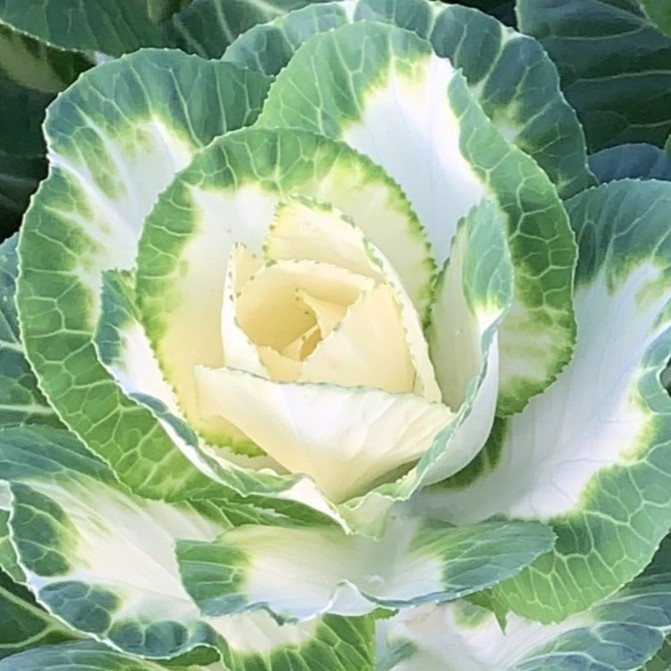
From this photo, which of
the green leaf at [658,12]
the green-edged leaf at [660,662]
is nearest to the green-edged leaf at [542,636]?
the green-edged leaf at [660,662]

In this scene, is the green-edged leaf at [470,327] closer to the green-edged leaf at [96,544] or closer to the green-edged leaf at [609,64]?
the green-edged leaf at [96,544]

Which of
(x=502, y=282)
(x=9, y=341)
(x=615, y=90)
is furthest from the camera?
(x=615, y=90)

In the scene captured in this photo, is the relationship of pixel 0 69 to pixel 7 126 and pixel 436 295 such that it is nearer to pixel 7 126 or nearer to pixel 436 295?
pixel 7 126

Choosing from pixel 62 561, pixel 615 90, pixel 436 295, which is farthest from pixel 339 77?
pixel 615 90

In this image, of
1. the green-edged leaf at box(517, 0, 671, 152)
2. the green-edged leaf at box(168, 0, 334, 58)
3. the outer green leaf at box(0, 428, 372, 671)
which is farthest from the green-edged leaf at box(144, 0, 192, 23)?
the outer green leaf at box(0, 428, 372, 671)

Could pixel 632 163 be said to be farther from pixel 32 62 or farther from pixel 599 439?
pixel 32 62

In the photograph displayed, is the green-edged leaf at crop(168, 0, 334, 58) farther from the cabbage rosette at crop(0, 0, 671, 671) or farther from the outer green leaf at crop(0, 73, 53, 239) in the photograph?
the cabbage rosette at crop(0, 0, 671, 671)
